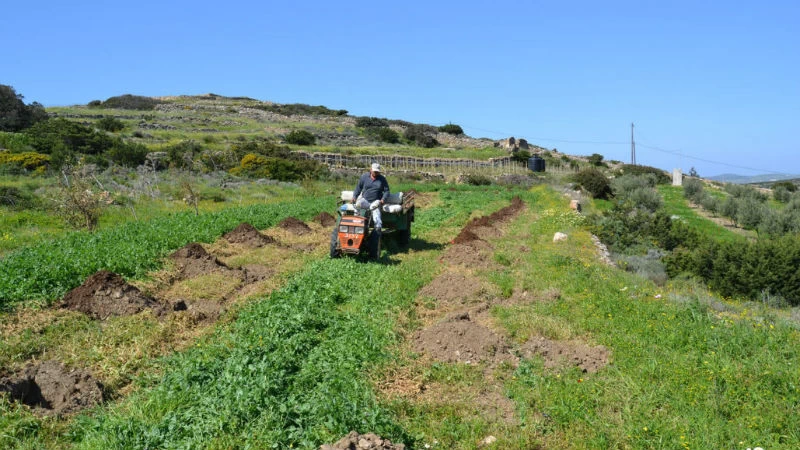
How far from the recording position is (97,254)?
10.5m

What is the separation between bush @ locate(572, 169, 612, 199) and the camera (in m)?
35.4

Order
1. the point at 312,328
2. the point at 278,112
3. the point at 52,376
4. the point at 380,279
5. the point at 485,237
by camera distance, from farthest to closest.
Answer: the point at 278,112 < the point at 485,237 < the point at 380,279 < the point at 312,328 < the point at 52,376

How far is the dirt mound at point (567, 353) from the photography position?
6.95 m

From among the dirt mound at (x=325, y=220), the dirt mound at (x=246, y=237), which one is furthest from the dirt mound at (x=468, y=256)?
the dirt mound at (x=325, y=220)

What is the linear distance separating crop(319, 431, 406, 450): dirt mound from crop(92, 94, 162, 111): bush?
Answer: 87.7 meters

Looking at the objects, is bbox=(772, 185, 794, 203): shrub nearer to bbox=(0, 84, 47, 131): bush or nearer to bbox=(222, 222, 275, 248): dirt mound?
bbox=(222, 222, 275, 248): dirt mound

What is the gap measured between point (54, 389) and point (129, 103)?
299 feet

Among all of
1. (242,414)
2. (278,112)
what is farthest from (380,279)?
(278,112)

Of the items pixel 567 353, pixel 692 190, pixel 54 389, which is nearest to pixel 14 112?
pixel 54 389

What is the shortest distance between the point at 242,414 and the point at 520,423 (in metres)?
2.65

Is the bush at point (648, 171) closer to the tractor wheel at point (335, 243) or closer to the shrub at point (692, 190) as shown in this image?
the shrub at point (692, 190)

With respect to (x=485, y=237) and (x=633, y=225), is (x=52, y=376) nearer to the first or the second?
(x=485, y=237)

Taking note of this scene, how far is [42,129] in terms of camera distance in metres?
36.4

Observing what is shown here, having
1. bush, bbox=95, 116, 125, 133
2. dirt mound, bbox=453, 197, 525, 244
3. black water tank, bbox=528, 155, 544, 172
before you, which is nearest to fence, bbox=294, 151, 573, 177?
black water tank, bbox=528, 155, 544, 172
